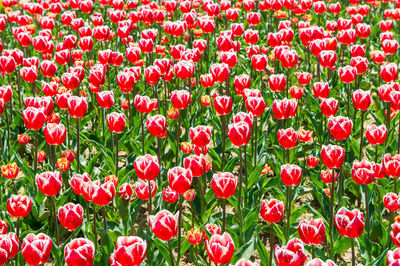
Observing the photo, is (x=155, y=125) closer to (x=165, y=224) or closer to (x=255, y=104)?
(x=255, y=104)

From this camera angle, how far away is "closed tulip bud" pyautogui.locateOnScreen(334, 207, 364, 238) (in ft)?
11.8

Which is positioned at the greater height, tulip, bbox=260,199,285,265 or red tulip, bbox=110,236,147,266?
red tulip, bbox=110,236,147,266

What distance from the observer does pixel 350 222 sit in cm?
360

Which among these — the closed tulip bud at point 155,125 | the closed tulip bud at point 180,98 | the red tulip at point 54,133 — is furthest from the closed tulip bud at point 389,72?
the red tulip at point 54,133

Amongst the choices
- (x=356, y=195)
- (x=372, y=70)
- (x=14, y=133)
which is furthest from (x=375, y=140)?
(x=372, y=70)

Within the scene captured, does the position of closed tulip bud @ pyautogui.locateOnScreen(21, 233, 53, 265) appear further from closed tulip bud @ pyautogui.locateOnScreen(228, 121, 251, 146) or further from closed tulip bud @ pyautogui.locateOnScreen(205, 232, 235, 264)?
closed tulip bud @ pyautogui.locateOnScreen(228, 121, 251, 146)

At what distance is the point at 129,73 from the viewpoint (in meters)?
6.16

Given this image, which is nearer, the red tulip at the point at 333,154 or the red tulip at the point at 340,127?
the red tulip at the point at 333,154

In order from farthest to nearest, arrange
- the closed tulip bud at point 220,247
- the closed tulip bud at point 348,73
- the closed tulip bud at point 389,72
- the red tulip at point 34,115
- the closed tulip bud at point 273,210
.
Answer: the closed tulip bud at point 389,72
the closed tulip bud at point 348,73
the red tulip at point 34,115
the closed tulip bud at point 273,210
the closed tulip bud at point 220,247

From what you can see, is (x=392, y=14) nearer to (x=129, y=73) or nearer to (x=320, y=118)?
(x=320, y=118)

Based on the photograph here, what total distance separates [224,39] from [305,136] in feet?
6.55

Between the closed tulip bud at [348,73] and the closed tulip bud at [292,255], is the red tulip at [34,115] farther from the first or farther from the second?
the closed tulip bud at [348,73]

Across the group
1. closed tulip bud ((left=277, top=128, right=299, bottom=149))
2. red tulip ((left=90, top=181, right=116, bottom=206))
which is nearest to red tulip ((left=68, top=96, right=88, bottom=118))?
red tulip ((left=90, top=181, right=116, bottom=206))

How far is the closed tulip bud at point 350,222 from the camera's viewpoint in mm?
3596
